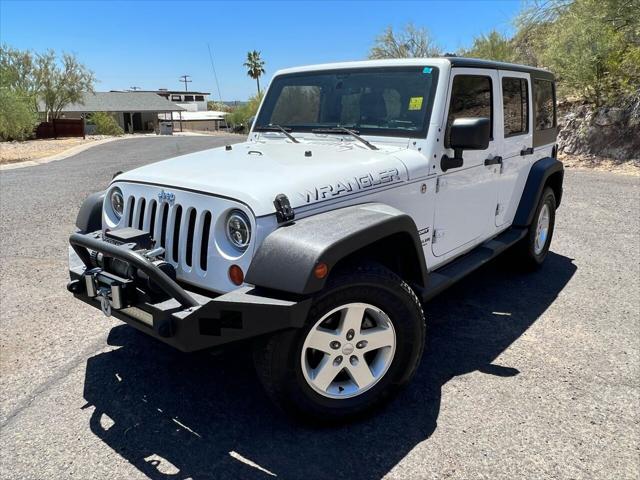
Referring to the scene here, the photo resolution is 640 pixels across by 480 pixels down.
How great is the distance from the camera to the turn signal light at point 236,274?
8.42 feet

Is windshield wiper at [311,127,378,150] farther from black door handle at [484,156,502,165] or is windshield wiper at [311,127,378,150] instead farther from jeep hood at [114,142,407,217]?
black door handle at [484,156,502,165]

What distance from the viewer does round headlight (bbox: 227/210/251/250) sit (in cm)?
256

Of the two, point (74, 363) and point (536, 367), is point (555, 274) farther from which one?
point (74, 363)

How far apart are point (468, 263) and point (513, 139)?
1356mm

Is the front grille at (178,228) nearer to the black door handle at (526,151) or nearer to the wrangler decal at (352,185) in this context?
the wrangler decal at (352,185)

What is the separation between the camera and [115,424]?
9.33 feet

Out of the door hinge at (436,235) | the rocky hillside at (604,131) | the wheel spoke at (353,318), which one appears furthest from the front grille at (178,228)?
the rocky hillside at (604,131)

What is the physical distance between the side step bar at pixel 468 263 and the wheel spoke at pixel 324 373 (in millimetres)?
832

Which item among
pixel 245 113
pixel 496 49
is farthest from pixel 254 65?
pixel 496 49

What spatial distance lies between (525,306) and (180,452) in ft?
10.2

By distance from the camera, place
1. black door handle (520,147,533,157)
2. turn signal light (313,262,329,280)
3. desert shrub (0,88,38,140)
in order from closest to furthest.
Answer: turn signal light (313,262,329,280)
black door handle (520,147,533,157)
desert shrub (0,88,38,140)

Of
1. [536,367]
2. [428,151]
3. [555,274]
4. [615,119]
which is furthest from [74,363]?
[615,119]

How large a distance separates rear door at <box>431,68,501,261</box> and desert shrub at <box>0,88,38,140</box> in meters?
29.3

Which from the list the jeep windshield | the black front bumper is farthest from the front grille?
the jeep windshield
